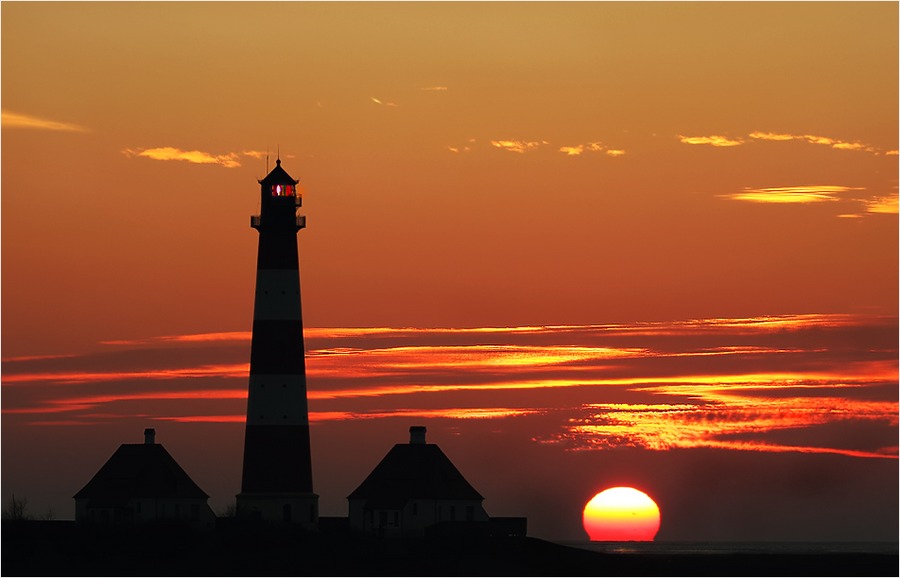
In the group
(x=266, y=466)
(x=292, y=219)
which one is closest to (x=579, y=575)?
(x=266, y=466)

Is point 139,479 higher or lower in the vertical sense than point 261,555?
higher

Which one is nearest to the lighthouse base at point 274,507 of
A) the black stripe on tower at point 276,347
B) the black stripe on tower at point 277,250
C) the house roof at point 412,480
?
the black stripe on tower at point 276,347

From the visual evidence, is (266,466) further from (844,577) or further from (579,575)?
(844,577)

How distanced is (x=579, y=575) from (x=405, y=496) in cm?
950

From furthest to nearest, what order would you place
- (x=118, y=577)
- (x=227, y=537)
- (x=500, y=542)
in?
(x=500, y=542), (x=227, y=537), (x=118, y=577)

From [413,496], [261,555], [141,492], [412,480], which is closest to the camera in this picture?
[261,555]

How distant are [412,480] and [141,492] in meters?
11.9

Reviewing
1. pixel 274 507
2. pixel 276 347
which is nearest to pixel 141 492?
pixel 274 507

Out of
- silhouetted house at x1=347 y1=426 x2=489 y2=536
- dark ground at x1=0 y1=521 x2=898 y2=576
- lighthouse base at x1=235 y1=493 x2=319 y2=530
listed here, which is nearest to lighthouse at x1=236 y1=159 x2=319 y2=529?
lighthouse base at x1=235 y1=493 x2=319 y2=530

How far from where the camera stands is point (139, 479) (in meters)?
82.1

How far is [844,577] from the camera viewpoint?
83.5 m

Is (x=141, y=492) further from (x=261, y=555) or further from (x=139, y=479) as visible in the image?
(x=261, y=555)

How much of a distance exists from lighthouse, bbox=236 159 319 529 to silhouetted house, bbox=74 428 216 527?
3.88 metres

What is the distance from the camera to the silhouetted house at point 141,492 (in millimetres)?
81125
